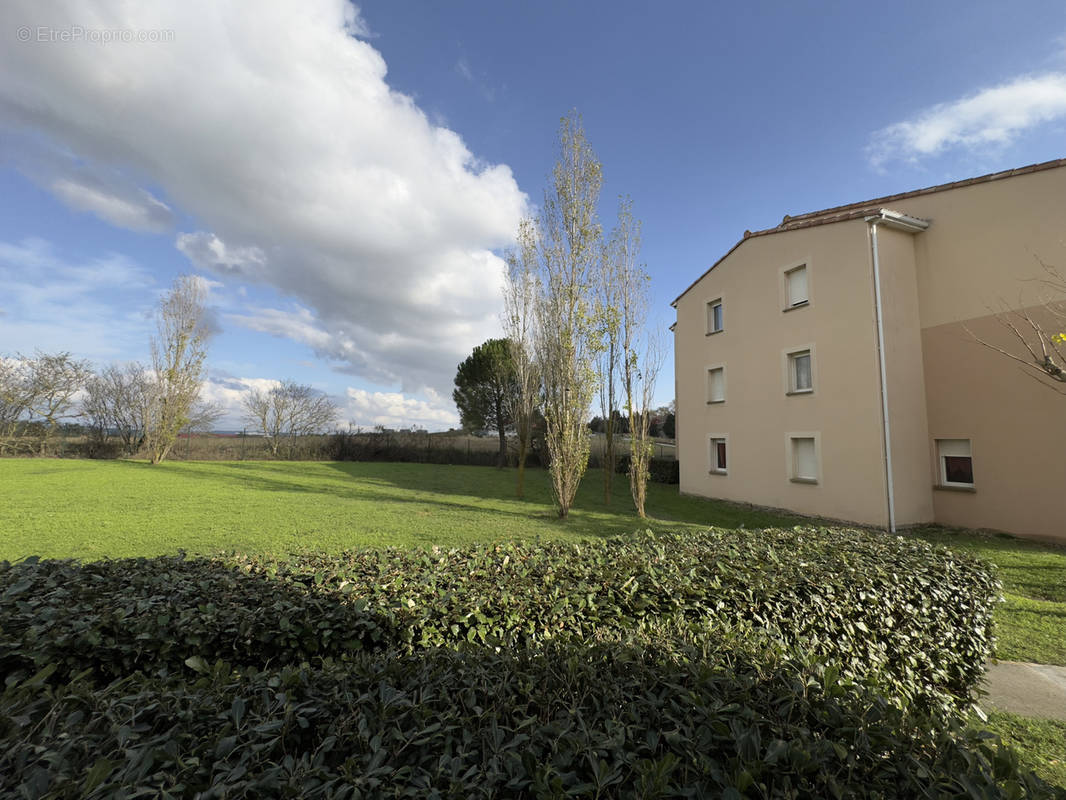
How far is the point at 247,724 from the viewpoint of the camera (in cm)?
129

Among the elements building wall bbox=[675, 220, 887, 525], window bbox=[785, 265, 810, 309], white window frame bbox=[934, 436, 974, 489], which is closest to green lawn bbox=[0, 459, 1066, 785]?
building wall bbox=[675, 220, 887, 525]

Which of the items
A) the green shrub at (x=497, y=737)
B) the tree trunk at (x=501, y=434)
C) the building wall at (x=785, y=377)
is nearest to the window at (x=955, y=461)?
the building wall at (x=785, y=377)

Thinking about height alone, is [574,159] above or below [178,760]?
above

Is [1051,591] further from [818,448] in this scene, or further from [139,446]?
[139,446]

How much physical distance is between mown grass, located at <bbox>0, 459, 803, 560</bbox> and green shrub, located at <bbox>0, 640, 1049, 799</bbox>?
4.28 meters

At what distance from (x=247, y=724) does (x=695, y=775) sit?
1248mm

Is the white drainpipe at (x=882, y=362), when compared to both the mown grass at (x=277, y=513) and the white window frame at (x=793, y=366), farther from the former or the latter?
the mown grass at (x=277, y=513)

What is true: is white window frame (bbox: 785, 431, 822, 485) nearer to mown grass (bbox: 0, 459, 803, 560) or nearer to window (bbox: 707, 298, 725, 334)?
mown grass (bbox: 0, 459, 803, 560)

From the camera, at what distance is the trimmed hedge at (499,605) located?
2.25m

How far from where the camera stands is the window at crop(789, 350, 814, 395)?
37.4 feet

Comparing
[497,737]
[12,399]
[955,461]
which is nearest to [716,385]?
[955,461]

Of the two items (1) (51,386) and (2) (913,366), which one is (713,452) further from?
(1) (51,386)

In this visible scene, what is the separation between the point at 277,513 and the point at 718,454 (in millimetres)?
12399

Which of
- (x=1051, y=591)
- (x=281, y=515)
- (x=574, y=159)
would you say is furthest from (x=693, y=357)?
(x=281, y=515)
